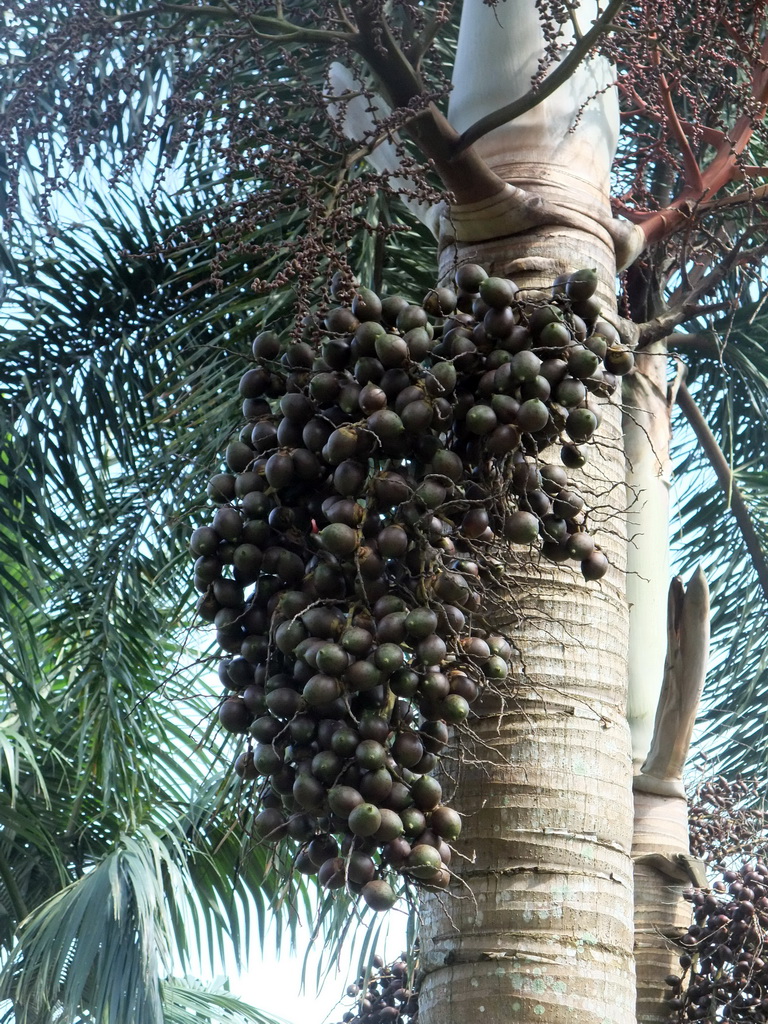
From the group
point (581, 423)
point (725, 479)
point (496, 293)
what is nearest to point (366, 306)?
point (496, 293)

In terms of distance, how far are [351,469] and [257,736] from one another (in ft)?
0.97

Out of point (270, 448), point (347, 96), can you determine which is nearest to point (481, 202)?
point (347, 96)

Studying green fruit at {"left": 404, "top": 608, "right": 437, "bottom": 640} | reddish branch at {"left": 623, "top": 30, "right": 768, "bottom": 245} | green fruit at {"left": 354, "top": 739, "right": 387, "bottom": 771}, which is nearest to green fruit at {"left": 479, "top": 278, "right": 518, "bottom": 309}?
green fruit at {"left": 404, "top": 608, "right": 437, "bottom": 640}

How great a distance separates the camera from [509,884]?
4.50 ft

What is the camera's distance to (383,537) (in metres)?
1.25

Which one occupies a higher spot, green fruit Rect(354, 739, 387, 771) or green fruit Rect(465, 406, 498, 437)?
green fruit Rect(465, 406, 498, 437)

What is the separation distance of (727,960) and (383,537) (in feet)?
4.66

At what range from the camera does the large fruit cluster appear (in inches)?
47.4

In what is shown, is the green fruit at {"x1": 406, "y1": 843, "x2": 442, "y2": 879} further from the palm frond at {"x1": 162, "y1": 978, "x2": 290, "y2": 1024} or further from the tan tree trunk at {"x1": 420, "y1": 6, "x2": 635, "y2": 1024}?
the palm frond at {"x1": 162, "y1": 978, "x2": 290, "y2": 1024}

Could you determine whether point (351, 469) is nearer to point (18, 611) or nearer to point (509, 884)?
point (509, 884)

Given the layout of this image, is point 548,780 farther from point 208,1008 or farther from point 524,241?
point 208,1008

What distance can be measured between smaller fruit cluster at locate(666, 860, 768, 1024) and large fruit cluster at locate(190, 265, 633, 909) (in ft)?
3.74

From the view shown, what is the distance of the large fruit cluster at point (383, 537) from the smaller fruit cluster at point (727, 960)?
114 centimetres

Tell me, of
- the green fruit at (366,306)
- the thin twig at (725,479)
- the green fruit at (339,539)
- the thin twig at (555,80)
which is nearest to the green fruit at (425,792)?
the green fruit at (339,539)
